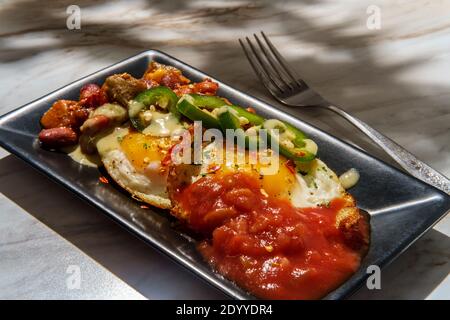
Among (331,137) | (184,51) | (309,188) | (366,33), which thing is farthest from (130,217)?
(366,33)

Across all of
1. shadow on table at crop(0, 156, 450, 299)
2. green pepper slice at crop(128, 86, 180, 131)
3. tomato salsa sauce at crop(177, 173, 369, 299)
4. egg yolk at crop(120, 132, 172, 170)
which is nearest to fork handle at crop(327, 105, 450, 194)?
shadow on table at crop(0, 156, 450, 299)

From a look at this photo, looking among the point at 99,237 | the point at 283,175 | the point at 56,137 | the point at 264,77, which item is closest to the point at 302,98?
the point at 264,77

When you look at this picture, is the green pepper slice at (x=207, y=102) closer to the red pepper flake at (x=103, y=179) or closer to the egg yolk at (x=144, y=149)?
the egg yolk at (x=144, y=149)

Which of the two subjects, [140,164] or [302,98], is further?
[302,98]

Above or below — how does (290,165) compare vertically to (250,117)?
below

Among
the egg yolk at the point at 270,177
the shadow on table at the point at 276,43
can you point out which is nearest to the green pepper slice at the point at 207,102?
the egg yolk at the point at 270,177

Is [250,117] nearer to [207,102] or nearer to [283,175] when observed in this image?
[207,102]
